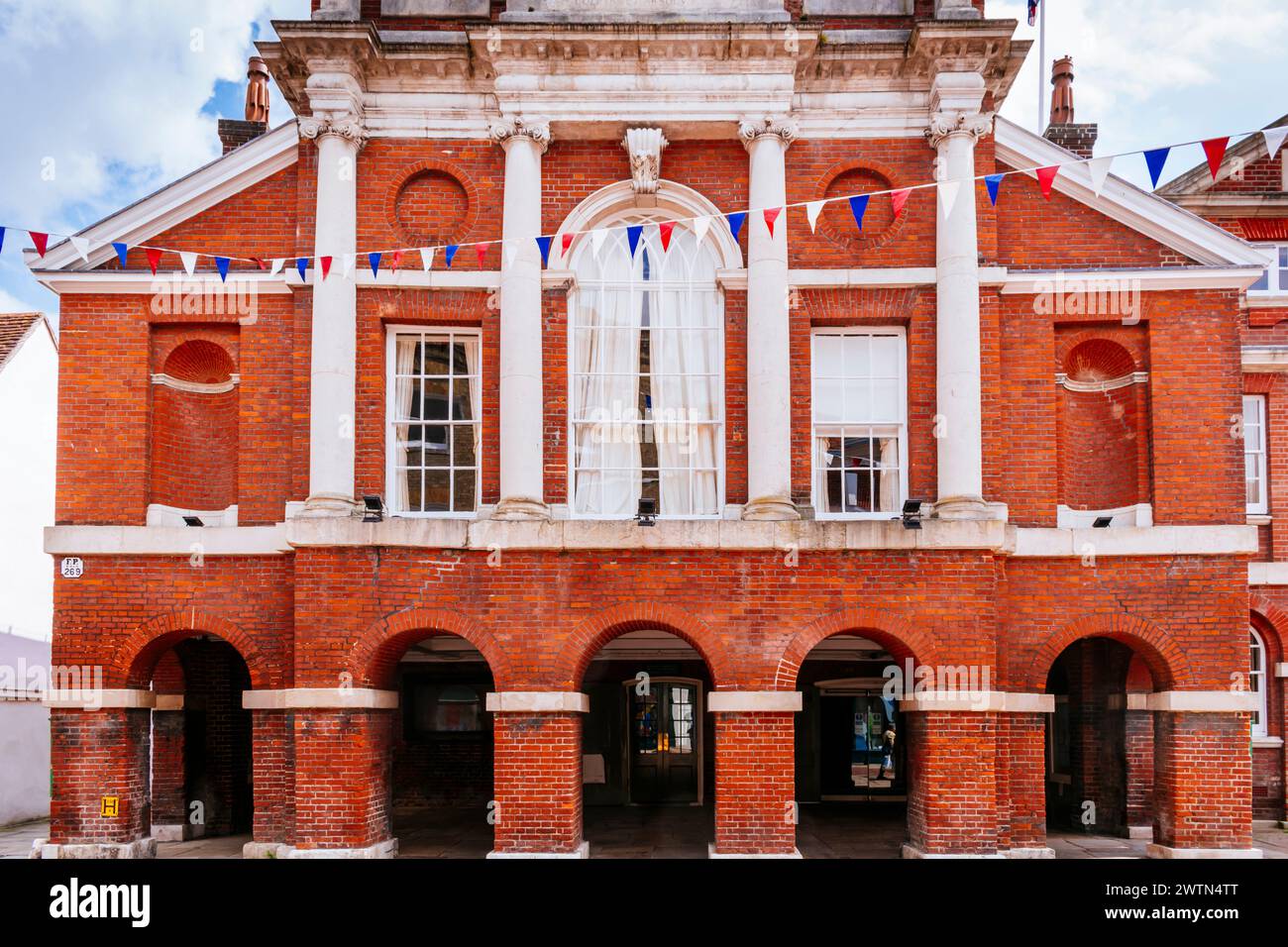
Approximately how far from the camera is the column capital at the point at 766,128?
46.3 feet

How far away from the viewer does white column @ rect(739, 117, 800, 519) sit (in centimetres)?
1364

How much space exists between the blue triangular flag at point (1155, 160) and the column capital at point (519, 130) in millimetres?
6843

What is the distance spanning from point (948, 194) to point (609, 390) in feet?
15.3

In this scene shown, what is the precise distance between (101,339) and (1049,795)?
1522 centimetres

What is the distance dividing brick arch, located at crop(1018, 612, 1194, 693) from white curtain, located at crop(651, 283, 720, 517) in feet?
14.2

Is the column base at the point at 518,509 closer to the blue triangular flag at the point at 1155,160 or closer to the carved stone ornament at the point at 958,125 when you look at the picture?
the carved stone ornament at the point at 958,125

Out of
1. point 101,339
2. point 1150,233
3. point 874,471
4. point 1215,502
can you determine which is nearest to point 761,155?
point 874,471

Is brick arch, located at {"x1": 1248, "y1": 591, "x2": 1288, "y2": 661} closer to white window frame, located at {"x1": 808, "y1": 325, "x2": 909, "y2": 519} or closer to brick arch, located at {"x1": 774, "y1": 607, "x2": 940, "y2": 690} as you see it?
white window frame, located at {"x1": 808, "y1": 325, "x2": 909, "y2": 519}

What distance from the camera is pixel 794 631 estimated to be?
44.0 ft

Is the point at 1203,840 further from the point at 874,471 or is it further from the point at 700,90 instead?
the point at 700,90

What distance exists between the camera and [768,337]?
13.8 meters

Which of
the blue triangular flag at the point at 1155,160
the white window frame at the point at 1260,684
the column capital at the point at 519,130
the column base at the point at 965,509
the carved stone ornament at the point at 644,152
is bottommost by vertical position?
the white window frame at the point at 1260,684

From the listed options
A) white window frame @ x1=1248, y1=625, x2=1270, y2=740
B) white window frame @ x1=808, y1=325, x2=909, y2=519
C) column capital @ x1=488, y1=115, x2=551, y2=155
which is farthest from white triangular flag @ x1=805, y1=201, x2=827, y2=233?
white window frame @ x1=1248, y1=625, x2=1270, y2=740

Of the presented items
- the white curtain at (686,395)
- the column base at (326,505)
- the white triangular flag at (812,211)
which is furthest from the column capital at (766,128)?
the column base at (326,505)
